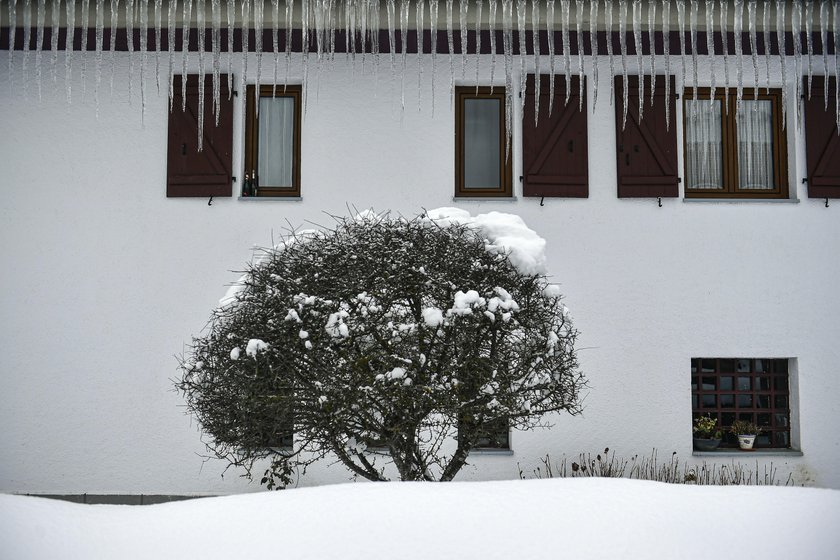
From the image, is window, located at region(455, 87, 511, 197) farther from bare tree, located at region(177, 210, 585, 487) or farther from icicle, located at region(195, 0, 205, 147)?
bare tree, located at region(177, 210, 585, 487)

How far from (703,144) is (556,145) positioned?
5.53 ft

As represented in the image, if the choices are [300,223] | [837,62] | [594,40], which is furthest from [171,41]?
[837,62]

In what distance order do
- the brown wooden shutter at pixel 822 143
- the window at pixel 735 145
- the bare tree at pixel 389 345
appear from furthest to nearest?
the window at pixel 735 145
the brown wooden shutter at pixel 822 143
the bare tree at pixel 389 345

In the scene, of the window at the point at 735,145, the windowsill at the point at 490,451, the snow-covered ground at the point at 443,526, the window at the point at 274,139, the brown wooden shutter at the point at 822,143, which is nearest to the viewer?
the snow-covered ground at the point at 443,526

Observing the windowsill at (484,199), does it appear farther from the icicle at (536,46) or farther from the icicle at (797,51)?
the icicle at (797,51)

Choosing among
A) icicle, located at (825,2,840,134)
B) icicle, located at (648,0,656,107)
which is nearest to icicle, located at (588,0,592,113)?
icicle, located at (648,0,656,107)

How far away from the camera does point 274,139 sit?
852cm

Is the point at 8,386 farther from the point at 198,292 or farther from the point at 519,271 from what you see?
the point at 519,271

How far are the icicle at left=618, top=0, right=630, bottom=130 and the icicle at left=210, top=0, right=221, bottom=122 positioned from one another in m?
3.29

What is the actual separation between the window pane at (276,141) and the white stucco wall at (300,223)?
300 mm

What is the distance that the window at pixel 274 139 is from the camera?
8430 mm

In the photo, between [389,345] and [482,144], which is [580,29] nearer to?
[482,144]

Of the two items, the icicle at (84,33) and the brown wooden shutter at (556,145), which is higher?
the icicle at (84,33)

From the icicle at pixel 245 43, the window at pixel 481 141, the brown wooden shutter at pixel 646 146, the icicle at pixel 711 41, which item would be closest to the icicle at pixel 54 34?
the icicle at pixel 245 43
